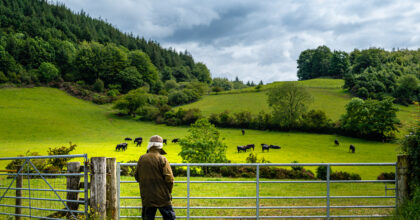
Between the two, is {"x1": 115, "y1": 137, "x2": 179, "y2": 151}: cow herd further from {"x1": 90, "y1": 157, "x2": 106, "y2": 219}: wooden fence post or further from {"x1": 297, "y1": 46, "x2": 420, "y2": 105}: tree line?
{"x1": 297, "y1": 46, "x2": 420, "y2": 105}: tree line

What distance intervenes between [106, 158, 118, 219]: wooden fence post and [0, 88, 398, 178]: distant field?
78.7 feet

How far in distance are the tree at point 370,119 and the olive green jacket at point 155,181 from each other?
4671 cm

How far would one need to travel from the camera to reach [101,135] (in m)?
51.7

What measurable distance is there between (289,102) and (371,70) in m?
48.8

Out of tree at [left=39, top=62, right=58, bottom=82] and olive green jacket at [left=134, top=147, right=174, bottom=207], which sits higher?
tree at [left=39, top=62, right=58, bottom=82]

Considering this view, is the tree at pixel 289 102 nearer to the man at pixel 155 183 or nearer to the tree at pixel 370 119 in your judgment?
the tree at pixel 370 119

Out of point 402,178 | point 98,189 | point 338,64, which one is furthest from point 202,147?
point 338,64

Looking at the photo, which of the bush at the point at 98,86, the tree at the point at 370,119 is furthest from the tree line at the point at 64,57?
the tree at the point at 370,119

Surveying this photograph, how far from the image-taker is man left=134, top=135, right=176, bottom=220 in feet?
16.9

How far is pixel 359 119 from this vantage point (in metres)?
47.6

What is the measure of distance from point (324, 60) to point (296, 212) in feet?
409

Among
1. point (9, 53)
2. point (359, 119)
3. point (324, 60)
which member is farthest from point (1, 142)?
point (324, 60)

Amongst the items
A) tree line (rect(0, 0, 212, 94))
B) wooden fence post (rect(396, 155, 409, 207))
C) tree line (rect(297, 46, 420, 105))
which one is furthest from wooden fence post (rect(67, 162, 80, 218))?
tree line (rect(0, 0, 212, 94))

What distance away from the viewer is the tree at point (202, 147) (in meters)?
23.0
